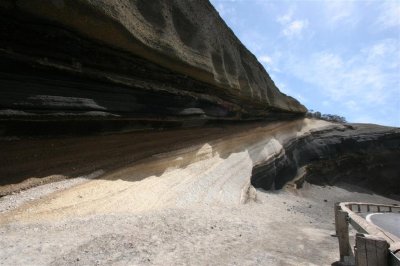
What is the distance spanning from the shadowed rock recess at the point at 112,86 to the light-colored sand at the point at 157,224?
1.29 feet

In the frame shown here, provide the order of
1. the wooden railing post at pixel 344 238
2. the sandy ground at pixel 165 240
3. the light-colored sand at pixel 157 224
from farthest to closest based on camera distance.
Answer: the wooden railing post at pixel 344 238
the light-colored sand at pixel 157 224
the sandy ground at pixel 165 240

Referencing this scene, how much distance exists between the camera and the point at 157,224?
243 inches

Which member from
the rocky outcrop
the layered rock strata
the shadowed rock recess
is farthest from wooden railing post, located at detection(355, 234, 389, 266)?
the rocky outcrop

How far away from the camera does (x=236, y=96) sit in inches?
527

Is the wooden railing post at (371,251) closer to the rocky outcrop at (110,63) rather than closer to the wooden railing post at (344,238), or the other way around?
the wooden railing post at (344,238)

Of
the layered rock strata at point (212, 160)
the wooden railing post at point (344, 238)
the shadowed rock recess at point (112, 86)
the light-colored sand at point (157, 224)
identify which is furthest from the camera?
the layered rock strata at point (212, 160)

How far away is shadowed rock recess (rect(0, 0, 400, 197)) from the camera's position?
223 inches

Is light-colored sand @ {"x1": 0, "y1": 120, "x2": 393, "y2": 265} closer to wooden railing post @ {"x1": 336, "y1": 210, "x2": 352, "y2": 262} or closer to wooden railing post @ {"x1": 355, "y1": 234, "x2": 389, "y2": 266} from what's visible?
wooden railing post @ {"x1": 336, "y1": 210, "x2": 352, "y2": 262}

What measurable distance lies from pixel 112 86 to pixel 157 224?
3028mm

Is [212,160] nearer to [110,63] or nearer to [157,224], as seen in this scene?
[110,63]

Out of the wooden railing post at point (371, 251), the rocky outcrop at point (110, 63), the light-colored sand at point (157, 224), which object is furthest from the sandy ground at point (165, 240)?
the wooden railing post at point (371, 251)

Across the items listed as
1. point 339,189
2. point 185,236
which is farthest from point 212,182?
point 339,189

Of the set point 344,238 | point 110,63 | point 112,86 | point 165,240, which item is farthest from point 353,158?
point 165,240

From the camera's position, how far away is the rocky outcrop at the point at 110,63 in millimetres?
5613
